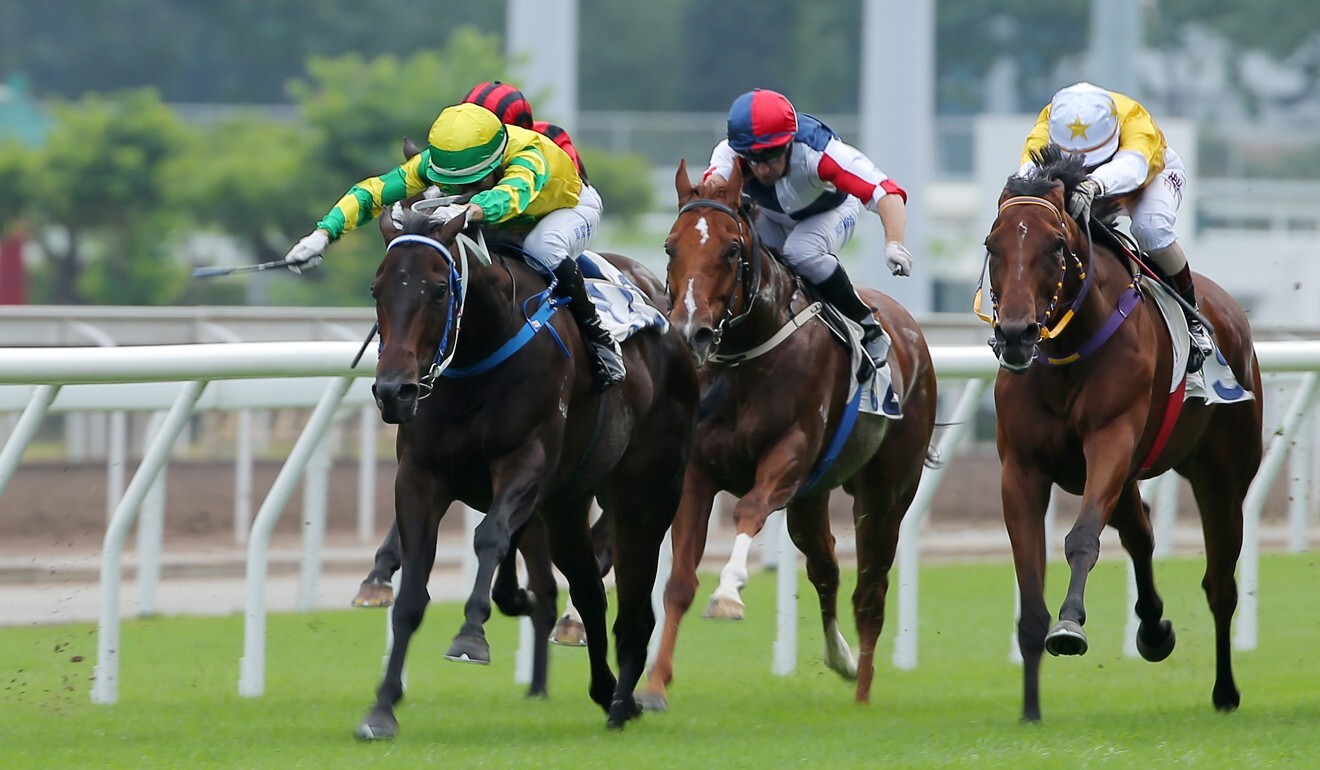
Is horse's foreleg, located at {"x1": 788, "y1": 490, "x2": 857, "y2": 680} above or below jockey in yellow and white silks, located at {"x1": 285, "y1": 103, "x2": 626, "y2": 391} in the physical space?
below

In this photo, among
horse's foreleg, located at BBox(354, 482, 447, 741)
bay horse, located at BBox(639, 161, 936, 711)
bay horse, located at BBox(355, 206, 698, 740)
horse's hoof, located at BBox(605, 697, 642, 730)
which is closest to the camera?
bay horse, located at BBox(355, 206, 698, 740)

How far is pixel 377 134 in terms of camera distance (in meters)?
30.2

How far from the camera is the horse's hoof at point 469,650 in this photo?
17.2 feet

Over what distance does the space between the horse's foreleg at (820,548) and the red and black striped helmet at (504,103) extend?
1.69 meters

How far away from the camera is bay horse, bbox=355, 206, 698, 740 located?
5.38 metres

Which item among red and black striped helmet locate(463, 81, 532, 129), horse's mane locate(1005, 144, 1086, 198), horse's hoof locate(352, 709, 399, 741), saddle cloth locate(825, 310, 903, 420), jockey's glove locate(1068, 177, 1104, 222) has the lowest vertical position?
horse's hoof locate(352, 709, 399, 741)

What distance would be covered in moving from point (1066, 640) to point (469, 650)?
1.67 m

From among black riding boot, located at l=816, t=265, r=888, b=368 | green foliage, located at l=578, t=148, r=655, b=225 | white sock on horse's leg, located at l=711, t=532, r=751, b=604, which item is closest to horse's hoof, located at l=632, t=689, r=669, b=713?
white sock on horse's leg, located at l=711, t=532, r=751, b=604

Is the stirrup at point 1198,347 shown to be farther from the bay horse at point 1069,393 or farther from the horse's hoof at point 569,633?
the horse's hoof at point 569,633

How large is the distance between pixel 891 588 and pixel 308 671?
147 inches

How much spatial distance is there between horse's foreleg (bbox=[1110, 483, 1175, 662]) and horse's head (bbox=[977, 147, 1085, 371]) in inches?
43.0

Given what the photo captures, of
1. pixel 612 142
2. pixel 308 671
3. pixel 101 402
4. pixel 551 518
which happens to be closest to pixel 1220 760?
pixel 551 518

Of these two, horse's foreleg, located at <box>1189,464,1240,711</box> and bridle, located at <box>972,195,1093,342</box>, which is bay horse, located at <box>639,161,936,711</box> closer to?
bridle, located at <box>972,195,1093,342</box>

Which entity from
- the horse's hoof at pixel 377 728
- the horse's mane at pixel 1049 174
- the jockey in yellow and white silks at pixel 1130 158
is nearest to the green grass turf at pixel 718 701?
the horse's hoof at pixel 377 728
